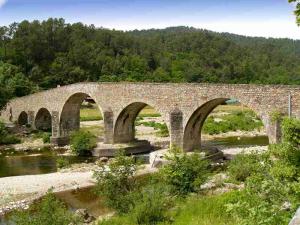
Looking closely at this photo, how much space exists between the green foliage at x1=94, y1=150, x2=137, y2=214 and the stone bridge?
883 centimetres

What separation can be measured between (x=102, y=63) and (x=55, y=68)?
9561mm

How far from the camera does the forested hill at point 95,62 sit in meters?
76.0

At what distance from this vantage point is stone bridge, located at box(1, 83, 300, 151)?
80.6 feet

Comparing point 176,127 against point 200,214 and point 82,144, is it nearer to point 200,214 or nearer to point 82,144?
point 82,144

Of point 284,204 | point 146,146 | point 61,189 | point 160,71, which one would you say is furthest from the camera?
point 160,71

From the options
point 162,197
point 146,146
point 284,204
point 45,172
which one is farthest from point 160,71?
point 284,204

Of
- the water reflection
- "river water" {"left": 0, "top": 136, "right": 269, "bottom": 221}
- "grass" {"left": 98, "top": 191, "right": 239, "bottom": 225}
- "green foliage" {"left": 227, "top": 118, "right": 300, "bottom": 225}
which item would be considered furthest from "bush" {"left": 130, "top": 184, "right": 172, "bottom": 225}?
the water reflection

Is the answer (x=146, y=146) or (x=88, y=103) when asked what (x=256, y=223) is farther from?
(x=88, y=103)

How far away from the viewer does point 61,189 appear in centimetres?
2425

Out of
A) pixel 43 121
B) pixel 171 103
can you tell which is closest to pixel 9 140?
pixel 43 121

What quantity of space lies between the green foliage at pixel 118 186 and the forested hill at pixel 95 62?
1394 inches

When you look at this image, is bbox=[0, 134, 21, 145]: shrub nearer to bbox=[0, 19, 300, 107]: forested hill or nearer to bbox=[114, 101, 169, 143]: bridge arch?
bbox=[0, 19, 300, 107]: forested hill

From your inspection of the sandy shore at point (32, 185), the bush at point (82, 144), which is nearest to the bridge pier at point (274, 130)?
the sandy shore at point (32, 185)

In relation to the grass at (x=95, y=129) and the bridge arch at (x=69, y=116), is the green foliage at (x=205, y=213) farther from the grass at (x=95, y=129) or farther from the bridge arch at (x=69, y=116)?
the grass at (x=95, y=129)
